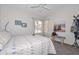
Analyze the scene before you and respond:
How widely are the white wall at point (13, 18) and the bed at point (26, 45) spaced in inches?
3.8

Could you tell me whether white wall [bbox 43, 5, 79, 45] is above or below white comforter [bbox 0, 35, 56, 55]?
above

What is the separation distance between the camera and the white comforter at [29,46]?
5.41 ft

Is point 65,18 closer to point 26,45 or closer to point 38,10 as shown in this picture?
point 38,10

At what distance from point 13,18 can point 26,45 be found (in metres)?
0.48

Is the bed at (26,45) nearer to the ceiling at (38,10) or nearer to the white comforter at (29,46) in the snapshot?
the white comforter at (29,46)

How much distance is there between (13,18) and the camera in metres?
1.73

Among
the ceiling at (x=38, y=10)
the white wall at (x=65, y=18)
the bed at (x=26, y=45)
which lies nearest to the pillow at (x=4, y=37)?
the bed at (x=26, y=45)

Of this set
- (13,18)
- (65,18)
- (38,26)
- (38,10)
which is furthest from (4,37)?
(65,18)

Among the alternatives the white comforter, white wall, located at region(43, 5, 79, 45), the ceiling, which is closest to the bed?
the white comforter

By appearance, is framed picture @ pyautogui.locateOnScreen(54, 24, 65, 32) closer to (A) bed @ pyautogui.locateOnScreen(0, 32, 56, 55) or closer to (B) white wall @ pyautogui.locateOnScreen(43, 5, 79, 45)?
(B) white wall @ pyautogui.locateOnScreen(43, 5, 79, 45)

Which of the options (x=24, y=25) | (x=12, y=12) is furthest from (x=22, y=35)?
(x=12, y=12)

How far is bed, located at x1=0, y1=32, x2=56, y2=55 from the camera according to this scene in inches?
64.7

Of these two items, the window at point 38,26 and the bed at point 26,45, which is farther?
the window at point 38,26
